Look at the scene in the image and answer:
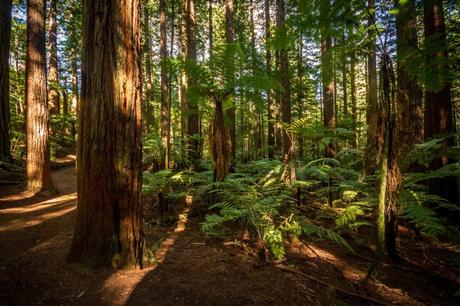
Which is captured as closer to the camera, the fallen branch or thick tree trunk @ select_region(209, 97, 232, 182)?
the fallen branch

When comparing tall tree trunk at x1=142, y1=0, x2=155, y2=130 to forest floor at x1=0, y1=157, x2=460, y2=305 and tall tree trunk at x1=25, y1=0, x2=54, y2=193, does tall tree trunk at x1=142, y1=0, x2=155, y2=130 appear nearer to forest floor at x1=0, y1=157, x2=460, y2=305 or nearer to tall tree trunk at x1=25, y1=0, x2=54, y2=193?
tall tree trunk at x1=25, y1=0, x2=54, y2=193

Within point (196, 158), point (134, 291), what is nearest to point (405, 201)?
point (134, 291)

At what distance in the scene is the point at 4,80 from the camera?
349 inches

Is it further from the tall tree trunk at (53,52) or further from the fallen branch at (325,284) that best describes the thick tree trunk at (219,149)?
the tall tree trunk at (53,52)

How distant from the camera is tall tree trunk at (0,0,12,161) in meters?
8.60

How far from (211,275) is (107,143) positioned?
188 centimetres

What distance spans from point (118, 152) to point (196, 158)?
7197mm

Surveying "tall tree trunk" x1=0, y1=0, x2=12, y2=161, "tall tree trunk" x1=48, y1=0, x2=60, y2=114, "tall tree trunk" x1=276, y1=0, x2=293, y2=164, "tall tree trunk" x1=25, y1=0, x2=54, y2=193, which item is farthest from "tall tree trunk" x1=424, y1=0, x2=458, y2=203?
"tall tree trunk" x1=48, y1=0, x2=60, y2=114

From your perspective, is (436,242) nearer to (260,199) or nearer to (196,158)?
(260,199)

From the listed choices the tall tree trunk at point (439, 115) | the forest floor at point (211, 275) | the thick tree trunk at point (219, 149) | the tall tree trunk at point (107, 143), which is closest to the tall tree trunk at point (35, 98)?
the forest floor at point (211, 275)

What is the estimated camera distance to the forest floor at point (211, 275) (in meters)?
2.49

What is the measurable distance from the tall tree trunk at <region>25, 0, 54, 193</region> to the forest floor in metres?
3.13

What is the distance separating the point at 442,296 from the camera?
3178mm

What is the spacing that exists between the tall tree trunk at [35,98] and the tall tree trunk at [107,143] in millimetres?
5929
